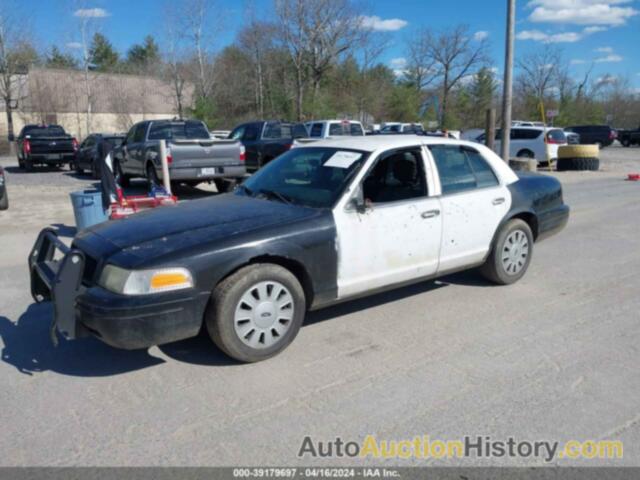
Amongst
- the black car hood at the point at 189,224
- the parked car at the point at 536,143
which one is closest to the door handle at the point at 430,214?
the black car hood at the point at 189,224

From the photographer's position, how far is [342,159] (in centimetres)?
460

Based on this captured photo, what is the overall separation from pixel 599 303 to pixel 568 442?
2591 mm

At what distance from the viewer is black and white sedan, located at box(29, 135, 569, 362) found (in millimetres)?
3447

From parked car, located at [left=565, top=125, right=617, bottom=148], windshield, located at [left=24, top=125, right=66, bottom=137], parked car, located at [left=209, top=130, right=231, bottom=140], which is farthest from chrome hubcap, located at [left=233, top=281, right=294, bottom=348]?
parked car, located at [left=565, top=125, right=617, bottom=148]

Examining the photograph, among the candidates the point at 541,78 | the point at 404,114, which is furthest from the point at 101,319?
the point at 541,78

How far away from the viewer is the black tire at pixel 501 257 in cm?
534

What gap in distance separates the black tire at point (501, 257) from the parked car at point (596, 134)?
130 feet

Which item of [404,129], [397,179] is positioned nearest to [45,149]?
[397,179]

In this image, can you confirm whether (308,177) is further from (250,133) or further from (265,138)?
(250,133)

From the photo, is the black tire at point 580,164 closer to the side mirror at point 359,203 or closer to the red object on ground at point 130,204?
the red object on ground at point 130,204

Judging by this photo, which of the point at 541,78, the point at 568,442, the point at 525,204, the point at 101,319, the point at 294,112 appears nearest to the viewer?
the point at 568,442

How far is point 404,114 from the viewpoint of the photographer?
2160 inches

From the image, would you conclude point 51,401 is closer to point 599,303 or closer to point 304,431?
point 304,431

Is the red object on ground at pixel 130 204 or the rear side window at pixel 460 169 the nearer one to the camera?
the rear side window at pixel 460 169
